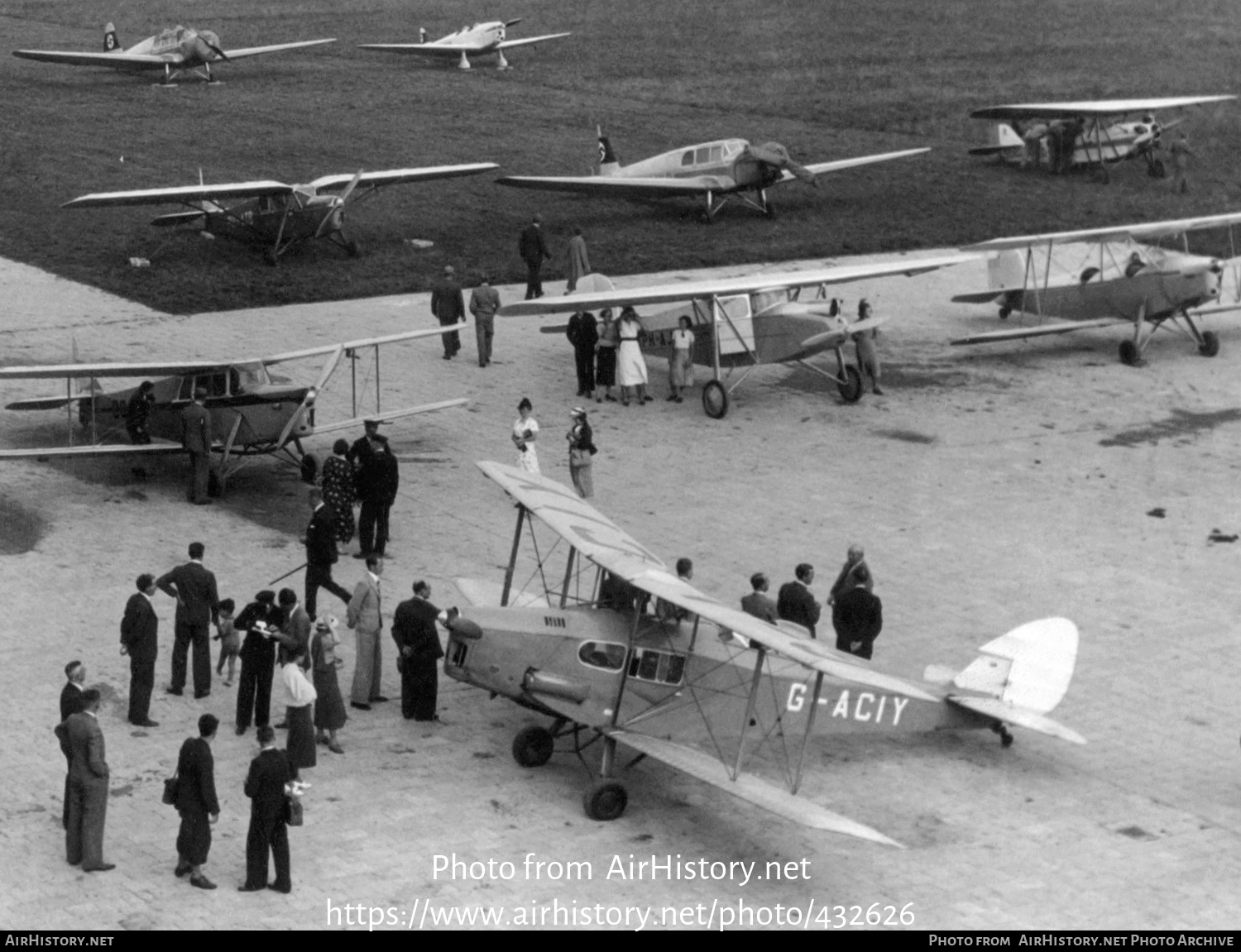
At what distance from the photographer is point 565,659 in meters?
14.8

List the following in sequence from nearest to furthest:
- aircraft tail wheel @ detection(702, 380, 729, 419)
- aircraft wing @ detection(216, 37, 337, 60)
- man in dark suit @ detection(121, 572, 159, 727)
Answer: man in dark suit @ detection(121, 572, 159, 727) < aircraft tail wheel @ detection(702, 380, 729, 419) < aircraft wing @ detection(216, 37, 337, 60)

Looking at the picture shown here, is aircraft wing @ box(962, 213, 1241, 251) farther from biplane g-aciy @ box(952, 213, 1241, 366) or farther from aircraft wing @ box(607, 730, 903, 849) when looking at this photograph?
aircraft wing @ box(607, 730, 903, 849)

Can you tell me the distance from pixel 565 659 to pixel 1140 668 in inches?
222

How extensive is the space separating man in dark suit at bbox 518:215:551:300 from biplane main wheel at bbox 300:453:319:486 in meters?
10.8

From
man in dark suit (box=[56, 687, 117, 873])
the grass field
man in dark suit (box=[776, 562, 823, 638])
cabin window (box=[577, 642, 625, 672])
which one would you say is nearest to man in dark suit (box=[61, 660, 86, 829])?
man in dark suit (box=[56, 687, 117, 873])

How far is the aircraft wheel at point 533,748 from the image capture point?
15.2 metres

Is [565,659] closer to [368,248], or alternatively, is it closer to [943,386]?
[943,386]

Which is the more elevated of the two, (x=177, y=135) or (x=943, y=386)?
(x=177, y=135)

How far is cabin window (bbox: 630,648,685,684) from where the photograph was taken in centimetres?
1477

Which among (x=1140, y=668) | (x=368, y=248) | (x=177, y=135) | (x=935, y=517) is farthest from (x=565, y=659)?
(x=177, y=135)
